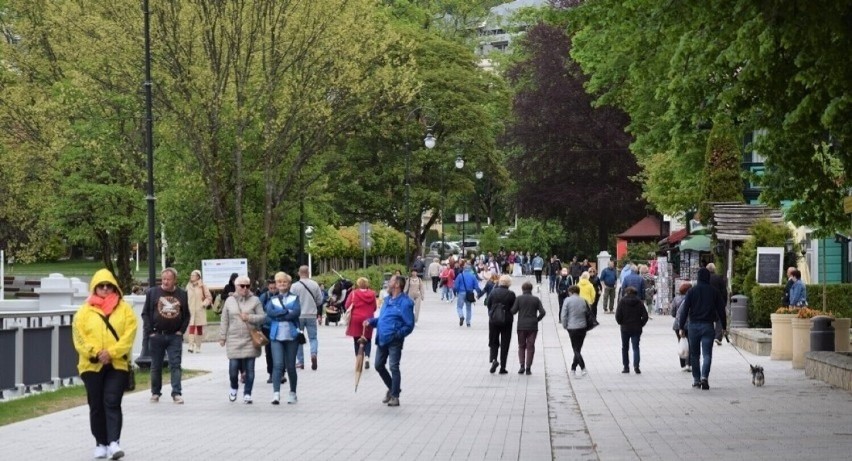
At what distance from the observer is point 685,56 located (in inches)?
635

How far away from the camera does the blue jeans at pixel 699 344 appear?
869 inches

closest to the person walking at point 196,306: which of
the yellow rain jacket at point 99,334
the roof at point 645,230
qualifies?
the yellow rain jacket at point 99,334

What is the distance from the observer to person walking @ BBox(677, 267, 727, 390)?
22047 millimetres

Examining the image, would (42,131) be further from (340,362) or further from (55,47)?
(340,362)

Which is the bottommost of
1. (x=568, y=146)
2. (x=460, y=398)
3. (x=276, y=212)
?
(x=460, y=398)

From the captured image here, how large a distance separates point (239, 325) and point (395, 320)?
76.0 inches

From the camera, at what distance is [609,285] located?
5047cm

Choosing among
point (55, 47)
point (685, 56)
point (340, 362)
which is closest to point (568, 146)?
point (55, 47)

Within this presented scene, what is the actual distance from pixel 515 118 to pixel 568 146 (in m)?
3.93

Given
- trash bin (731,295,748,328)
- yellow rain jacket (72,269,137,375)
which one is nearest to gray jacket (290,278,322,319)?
yellow rain jacket (72,269,137,375)

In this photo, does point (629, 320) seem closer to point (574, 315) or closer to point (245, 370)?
point (574, 315)

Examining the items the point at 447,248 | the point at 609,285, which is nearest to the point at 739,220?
the point at 609,285

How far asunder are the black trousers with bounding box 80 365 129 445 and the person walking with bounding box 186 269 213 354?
1673 cm

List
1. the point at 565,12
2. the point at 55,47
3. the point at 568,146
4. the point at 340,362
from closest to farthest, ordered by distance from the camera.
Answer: the point at 565,12, the point at 340,362, the point at 55,47, the point at 568,146
